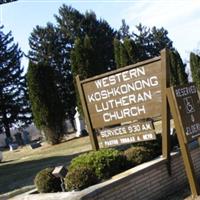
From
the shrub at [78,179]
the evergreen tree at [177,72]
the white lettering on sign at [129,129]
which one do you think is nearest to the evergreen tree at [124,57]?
the evergreen tree at [177,72]

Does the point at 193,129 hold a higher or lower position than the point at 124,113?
lower

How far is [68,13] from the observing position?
2625 inches

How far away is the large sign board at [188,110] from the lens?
9094 mm

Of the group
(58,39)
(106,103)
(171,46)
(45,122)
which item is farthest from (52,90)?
(171,46)

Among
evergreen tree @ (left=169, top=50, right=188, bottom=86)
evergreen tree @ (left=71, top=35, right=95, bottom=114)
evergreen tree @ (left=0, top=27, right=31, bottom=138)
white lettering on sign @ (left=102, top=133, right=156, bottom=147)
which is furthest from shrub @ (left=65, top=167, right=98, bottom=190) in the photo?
evergreen tree @ (left=0, top=27, right=31, bottom=138)

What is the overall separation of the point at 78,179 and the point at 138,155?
174 cm

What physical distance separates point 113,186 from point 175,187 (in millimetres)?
1737

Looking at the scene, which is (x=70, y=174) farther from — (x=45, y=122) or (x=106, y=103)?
(x=45, y=122)

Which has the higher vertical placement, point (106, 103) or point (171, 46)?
point (171, 46)

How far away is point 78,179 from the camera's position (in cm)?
849

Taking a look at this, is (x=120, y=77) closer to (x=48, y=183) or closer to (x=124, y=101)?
(x=124, y=101)

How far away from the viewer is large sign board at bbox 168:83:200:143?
9.09 meters

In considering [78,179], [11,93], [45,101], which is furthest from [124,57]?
[78,179]

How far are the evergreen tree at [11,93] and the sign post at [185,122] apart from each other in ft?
149
